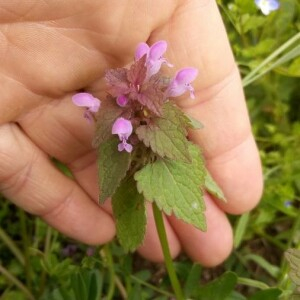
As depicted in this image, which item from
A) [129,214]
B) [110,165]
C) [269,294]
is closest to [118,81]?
[110,165]

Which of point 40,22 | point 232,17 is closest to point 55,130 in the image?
point 40,22

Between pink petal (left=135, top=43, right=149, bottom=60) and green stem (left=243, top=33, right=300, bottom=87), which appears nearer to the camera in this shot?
pink petal (left=135, top=43, right=149, bottom=60)

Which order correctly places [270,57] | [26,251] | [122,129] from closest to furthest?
[122,129]
[270,57]
[26,251]

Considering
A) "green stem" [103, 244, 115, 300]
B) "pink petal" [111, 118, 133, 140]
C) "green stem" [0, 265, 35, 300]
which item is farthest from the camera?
"green stem" [0, 265, 35, 300]

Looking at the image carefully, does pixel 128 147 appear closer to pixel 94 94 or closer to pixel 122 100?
pixel 122 100

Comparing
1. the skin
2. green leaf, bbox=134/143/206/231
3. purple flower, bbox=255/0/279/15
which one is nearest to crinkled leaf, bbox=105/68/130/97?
green leaf, bbox=134/143/206/231

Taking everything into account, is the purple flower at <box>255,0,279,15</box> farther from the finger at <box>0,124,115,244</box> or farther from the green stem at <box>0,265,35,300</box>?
the green stem at <box>0,265,35,300</box>

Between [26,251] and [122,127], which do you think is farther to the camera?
[26,251]
